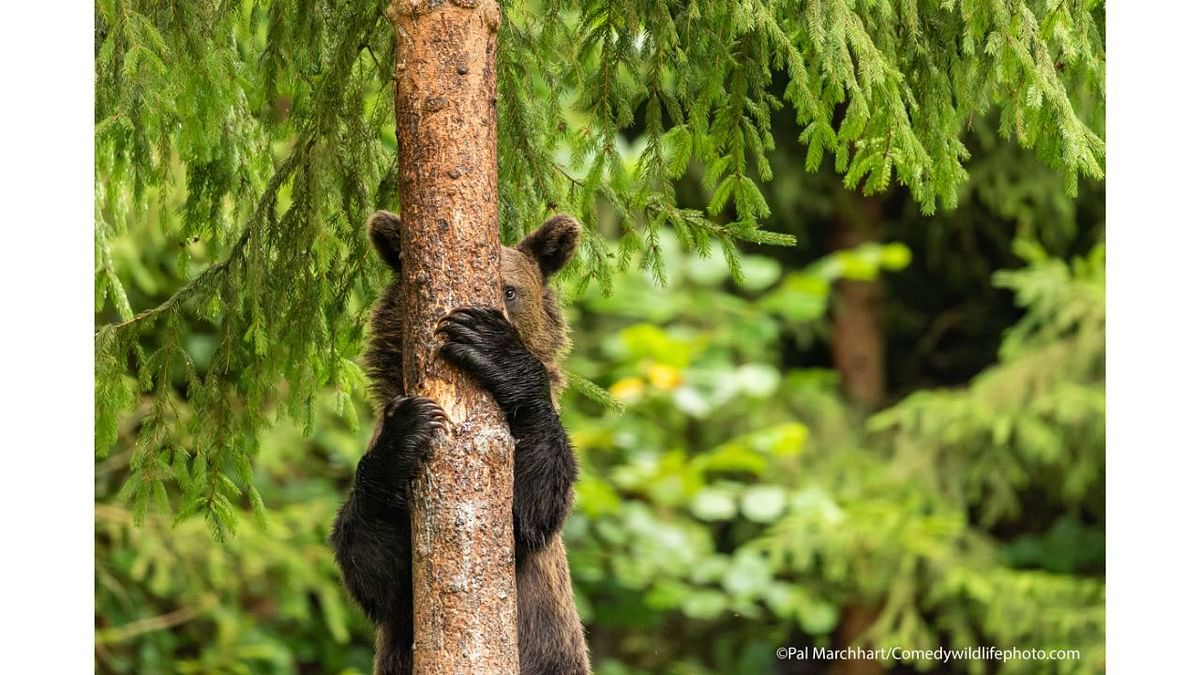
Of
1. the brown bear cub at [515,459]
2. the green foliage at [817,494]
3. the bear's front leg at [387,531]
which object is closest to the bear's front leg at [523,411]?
the brown bear cub at [515,459]

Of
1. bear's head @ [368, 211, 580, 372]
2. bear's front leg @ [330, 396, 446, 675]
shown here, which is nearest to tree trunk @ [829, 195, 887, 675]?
bear's head @ [368, 211, 580, 372]

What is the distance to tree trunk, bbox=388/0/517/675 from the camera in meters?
2.65

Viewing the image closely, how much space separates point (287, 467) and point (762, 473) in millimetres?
3129

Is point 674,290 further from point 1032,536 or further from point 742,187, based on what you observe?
point 742,187

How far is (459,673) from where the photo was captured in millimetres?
2633

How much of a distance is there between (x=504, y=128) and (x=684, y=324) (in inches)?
196

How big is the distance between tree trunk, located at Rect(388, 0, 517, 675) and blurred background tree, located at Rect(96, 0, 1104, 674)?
614mm

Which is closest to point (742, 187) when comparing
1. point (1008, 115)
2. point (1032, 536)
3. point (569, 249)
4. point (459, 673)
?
point (569, 249)

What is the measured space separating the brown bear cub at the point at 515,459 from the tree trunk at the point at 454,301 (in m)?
0.06

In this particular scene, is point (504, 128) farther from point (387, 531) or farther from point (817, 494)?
point (817, 494)

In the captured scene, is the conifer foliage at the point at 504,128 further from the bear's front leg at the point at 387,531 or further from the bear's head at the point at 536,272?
the bear's front leg at the point at 387,531

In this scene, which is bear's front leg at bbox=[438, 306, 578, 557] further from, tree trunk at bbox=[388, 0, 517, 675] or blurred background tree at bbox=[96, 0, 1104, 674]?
blurred background tree at bbox=[96, 0, 1104, 674]

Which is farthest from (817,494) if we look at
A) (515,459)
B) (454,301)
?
(454,301)

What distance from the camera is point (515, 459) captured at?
3.09m
